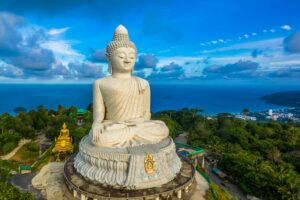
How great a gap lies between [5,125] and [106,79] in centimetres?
1474

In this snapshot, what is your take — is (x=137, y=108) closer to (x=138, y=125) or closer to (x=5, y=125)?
(x=138, y=125)

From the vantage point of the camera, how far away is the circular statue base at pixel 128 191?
916 centimetres

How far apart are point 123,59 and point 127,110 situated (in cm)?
229

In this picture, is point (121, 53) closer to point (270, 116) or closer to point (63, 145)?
point (63, 145)

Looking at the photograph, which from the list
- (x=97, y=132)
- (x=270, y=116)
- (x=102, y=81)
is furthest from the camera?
(x=270, y=116)

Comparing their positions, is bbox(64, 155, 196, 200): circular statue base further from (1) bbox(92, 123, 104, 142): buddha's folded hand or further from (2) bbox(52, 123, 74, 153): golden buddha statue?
(2) bbox(52, 123, 74, 153): golden buddha statue

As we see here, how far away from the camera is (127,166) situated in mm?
9734

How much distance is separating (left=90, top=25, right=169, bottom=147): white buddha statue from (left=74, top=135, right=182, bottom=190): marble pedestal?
823 millimetres

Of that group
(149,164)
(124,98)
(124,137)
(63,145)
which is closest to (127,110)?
(124,98)

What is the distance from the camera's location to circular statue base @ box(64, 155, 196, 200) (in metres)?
9.16

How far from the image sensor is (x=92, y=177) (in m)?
10.0

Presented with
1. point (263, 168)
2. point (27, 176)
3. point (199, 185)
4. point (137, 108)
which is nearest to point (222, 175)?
point (263, 168)

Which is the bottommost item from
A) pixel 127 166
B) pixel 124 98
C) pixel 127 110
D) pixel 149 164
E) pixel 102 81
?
pixel 127 166

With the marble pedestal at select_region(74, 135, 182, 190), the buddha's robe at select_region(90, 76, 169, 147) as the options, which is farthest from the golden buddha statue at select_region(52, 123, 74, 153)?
the marble pedestal at select_region(74, 135, 182, 190)
